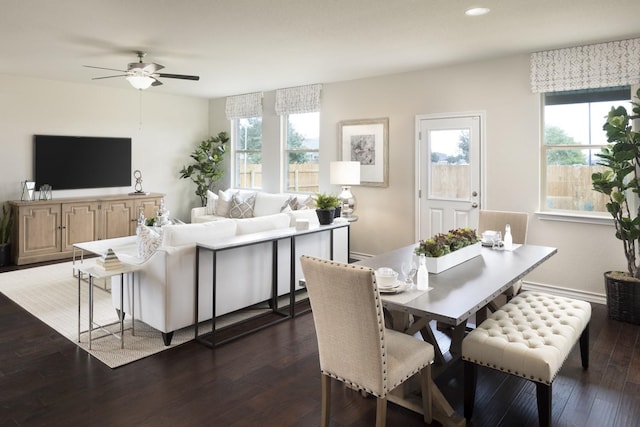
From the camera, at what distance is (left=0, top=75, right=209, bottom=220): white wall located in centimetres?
621

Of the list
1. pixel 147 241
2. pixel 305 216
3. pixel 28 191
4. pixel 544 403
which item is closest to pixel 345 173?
pixel 305 216

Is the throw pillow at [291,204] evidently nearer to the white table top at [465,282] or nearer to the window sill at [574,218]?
the white table top at [465,282]

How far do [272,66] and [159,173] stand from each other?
344cm

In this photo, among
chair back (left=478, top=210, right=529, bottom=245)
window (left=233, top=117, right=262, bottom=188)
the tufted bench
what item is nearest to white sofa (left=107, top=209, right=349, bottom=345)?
chair back (left=478, top=210, right=529, bottom=245)

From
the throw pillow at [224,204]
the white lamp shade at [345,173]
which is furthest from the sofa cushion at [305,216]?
the throw pillow at [224,204]

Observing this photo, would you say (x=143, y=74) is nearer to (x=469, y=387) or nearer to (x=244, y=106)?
(x=244, y=106)

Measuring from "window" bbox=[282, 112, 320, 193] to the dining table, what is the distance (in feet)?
12.2


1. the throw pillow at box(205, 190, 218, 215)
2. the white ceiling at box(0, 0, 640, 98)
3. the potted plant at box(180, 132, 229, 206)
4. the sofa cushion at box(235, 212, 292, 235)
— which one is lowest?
the sofa cushion at box(235, 212, 292, 235)

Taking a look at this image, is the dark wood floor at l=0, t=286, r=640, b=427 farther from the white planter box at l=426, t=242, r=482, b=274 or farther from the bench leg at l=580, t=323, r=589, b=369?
the white planter box at l=426, t=242, r=482, b=274

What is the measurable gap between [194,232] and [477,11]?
9.22ft

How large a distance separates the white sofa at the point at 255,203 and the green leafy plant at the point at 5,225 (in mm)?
2505

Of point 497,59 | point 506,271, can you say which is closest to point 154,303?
point 506,271

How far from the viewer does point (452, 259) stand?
2930 mm

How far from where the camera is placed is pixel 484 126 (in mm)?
5051
